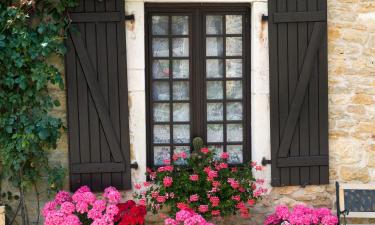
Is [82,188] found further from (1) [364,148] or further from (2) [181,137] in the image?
(1) [364,148]

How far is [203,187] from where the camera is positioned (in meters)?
5.09

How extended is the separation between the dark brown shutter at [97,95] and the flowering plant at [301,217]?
132 centimetres

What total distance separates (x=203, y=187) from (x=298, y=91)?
117cm

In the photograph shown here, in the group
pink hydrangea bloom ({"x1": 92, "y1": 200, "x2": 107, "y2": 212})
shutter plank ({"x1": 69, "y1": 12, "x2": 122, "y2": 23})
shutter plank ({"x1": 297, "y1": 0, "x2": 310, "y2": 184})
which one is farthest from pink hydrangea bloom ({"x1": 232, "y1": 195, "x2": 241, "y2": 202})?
shutter plank ({"x1": 69, "y1": 12, "x2": 122, "y2": 23})

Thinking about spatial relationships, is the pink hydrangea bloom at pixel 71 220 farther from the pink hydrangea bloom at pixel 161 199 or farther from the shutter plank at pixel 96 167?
the pink hydrangea bloom at pixel 161 199

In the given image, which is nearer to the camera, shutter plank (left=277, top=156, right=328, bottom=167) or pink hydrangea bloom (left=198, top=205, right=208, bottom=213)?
pink hydrangea bloom (left=198, top=205, right=208, bottom=213)

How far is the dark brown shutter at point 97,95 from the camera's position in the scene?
5180 millimetres

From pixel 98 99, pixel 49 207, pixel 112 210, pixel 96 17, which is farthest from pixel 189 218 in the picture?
pixel 96 17

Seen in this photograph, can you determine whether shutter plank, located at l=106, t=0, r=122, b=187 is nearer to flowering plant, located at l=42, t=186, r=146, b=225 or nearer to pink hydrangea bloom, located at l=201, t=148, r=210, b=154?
flowering plant, located at l=42, t=186, r=146, b=225

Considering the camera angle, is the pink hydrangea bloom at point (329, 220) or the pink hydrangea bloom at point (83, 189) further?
the pink hydrangea bloom at point (83, 189)

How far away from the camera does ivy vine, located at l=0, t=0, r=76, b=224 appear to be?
195 inches

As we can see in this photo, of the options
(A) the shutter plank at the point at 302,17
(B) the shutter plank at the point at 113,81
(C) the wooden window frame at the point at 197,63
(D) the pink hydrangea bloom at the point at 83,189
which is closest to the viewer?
(D) the pink hydrangea bloom at the point at 83,189

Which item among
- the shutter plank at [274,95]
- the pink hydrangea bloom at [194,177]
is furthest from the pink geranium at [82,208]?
the shutter plank at [274,95]

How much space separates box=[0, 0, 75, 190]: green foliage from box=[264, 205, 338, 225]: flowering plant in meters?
1.81
